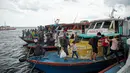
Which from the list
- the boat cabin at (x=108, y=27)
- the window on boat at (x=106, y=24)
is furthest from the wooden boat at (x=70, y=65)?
the window on boat at (x=106, y=24)

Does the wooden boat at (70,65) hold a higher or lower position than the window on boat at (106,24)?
lower

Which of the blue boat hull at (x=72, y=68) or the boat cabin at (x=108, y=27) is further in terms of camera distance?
the boat cabin at (x=108, y=27)

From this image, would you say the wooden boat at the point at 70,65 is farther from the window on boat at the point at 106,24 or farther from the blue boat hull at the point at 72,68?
the window on boat at the point at 106,24

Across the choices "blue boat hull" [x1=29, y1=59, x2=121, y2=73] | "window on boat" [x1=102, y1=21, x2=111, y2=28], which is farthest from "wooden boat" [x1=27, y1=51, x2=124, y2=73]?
"window on boat" [x1=102, y1=21, x2=111, y2=28]

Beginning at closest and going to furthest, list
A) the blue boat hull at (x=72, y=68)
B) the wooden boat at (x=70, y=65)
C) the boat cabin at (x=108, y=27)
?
the wooden boat at (x=70, y=65) → the blue boat hull at (x=72, y=68) → the boat cabin at (x=108, y=27)

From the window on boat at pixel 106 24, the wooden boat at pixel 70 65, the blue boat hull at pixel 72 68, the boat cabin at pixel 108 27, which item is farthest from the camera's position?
the window on boat at pixel 106 24

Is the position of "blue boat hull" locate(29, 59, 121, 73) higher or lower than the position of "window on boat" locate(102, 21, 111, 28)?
lower

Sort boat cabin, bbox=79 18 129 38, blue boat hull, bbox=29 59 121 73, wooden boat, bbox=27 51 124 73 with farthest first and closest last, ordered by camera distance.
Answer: boat cabin, bbox=79 18 129 38 < blue boat hull, bbox=29 59 121 73 < wooden boat, bbox=27 51 124 73

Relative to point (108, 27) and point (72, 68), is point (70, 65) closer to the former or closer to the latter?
point (72, 68)

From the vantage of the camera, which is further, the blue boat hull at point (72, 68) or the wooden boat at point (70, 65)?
the blue boat hull at point (72, 68)

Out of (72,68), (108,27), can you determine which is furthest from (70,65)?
(108,27)

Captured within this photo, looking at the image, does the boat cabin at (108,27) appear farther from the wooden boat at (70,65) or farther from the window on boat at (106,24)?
the wooden boat at (70,65)

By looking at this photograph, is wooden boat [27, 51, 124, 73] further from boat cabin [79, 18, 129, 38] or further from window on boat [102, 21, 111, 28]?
window on boat [102, 21, 111, 28]

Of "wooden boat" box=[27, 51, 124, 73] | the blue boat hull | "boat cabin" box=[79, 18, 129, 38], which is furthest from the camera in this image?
"boat cabin" box=[79, 18, 129, 38]
